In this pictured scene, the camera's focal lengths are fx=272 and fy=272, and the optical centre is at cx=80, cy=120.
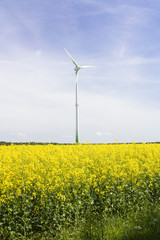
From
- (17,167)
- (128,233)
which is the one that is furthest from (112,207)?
(17,167)

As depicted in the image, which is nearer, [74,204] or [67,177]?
[74,204]

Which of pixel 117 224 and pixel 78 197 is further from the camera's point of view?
pixel 78 197

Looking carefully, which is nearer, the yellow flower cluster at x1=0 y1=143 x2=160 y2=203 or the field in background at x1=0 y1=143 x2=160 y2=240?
the field in background at x1=0 y1=143 x2=160 y2=240

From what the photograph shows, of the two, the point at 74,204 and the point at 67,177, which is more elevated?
the point at 67,177

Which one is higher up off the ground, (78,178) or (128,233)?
(78,178)

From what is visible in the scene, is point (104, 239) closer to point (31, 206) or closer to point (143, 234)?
point (143, 234)

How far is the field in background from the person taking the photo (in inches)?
250

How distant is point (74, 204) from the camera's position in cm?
710

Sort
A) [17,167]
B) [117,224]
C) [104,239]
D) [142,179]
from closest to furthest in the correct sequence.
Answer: [104,239], [117,224], [17,167], [142,179]

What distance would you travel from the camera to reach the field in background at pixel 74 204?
20.8ft

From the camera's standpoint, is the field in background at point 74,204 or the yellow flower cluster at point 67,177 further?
the yellow flower cluster at point 67,177

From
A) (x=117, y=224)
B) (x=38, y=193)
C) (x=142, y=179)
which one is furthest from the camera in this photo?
(x=142, y=179)

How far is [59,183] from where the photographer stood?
7.44m

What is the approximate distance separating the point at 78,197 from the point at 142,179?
9.67 ft
